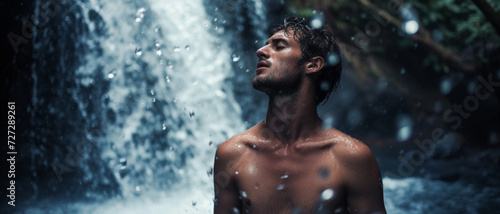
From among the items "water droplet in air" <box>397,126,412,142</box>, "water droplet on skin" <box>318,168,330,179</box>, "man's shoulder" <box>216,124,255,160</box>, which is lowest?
"water droplet in air" <box>397,126,412,142</box>

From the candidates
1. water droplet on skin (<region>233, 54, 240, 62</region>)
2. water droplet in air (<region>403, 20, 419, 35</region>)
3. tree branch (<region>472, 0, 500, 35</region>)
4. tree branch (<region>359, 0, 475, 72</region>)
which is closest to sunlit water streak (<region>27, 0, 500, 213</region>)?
water droplet on skin (<region>233, 54, 240, 62</region>)

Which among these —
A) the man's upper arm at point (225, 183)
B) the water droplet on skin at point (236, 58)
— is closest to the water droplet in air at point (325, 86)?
the man's upper arm at point (225, 183)

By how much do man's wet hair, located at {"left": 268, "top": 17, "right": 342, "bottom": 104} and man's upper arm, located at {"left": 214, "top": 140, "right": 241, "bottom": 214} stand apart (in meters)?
0.49

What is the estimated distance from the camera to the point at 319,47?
179 cm

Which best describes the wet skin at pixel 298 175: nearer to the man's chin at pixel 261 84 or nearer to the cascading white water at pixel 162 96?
the man's chin at pixel 261 84

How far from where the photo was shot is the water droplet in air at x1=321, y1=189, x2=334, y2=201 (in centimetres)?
157

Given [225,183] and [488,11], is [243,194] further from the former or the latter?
[488,11]

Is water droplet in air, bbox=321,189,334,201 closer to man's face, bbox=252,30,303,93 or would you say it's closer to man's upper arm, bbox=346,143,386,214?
man's upper arm, bbox=346,143,386,214

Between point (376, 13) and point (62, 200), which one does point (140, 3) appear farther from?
point (376, 13)

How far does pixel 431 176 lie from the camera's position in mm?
5805

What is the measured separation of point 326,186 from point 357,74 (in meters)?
5.82

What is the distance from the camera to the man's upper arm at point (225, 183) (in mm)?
1705

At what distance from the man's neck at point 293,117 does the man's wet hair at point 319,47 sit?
155mm

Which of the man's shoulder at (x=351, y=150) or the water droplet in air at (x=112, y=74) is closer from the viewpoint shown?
the man's shoulder at (x=351, y=150)
